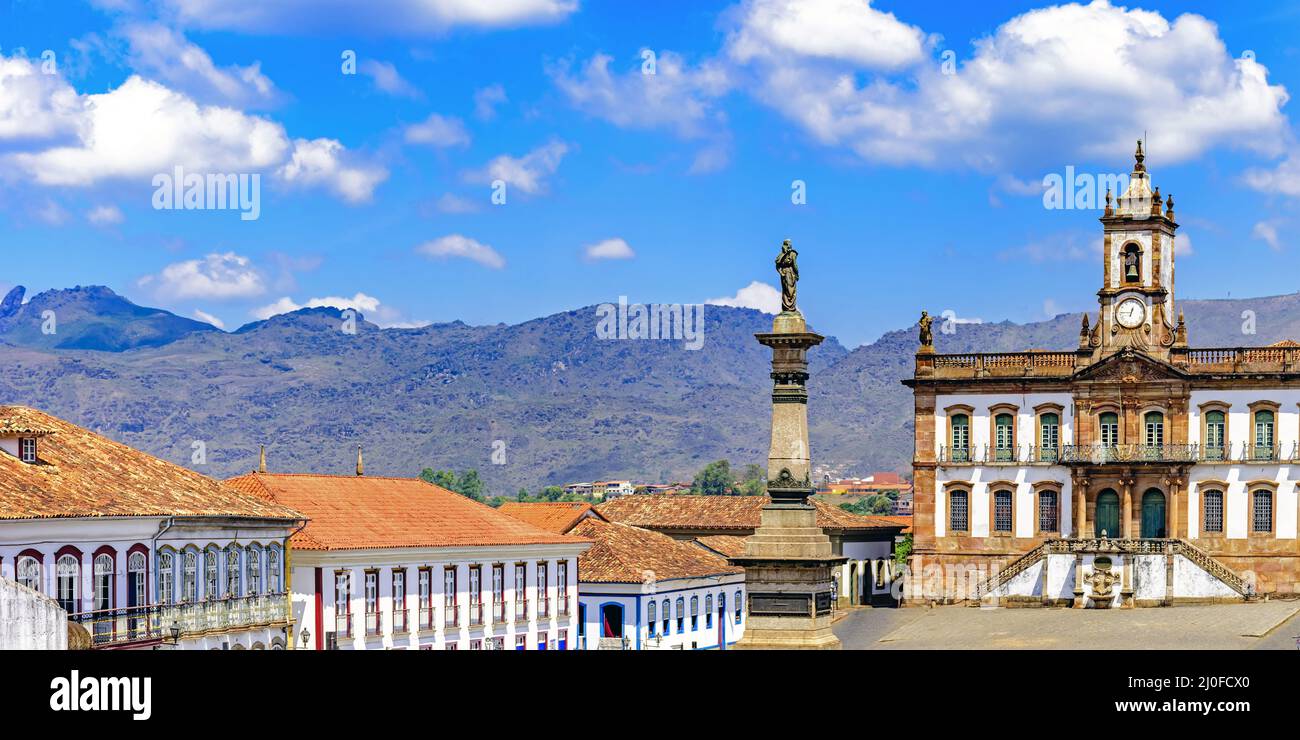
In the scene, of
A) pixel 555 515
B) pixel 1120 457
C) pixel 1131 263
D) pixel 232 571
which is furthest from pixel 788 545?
pixel 555 515

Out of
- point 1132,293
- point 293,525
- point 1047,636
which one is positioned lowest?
point 1047,636

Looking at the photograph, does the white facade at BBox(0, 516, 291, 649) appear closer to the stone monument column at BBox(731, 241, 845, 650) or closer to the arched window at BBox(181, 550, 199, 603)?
the arched window at BBox(181, 550, 199, 603)

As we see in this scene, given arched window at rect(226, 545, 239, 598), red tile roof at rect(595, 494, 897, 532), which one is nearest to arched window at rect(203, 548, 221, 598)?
arched window at rect(226, 545, 239, 598)

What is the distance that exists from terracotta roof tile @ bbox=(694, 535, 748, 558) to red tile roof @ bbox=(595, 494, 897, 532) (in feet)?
3.38

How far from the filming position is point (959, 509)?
3260 inches

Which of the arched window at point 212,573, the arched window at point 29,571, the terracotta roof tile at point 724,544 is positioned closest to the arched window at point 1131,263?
the terracotta roof tile at point 724,544

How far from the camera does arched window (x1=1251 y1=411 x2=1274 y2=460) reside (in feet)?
256

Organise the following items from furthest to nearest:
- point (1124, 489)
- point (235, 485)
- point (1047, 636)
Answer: point (1124, 489)
point (1047, 636)
point (235, 485)

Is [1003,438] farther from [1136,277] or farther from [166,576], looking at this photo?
[166,576]

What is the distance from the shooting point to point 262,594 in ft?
176
